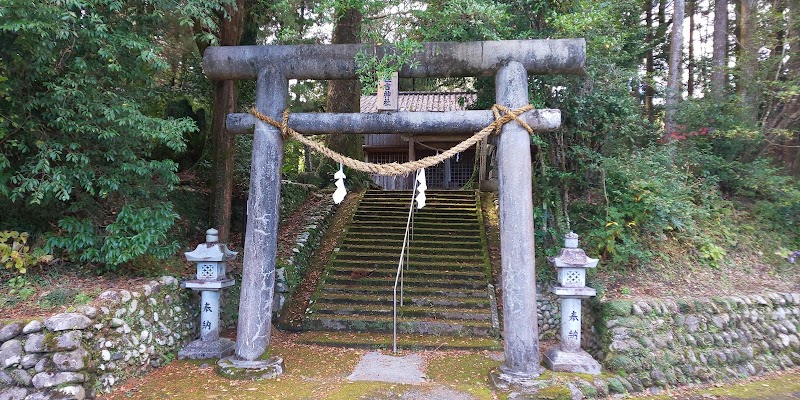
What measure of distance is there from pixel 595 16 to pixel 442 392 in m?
5.43

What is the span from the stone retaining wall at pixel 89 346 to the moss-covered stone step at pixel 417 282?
3.04 metres

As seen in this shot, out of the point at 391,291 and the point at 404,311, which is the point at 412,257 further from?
the point at 404,311

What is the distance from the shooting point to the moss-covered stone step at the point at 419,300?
7164 mm

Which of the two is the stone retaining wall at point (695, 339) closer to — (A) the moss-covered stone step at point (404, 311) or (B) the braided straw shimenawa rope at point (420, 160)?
(A) the moss-covered stone step at point (404, 311)

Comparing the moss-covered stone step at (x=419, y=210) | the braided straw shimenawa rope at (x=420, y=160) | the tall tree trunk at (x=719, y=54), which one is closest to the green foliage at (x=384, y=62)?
the braided straw shimenawa rope at (x=420, y=160)

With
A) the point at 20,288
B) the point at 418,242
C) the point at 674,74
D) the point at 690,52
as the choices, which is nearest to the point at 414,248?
the point at 418,242

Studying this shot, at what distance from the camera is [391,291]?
7551mm

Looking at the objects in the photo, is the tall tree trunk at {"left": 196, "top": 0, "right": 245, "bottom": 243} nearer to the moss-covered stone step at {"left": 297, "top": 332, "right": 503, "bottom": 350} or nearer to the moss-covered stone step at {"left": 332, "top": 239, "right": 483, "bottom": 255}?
the moss-covered stone step at {"left": 297, "top": 332, "right": 503, "bottom": 350}

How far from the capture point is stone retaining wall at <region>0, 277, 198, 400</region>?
3.94 m

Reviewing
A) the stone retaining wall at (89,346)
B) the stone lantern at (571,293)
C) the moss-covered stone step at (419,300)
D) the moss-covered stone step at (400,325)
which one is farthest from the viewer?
the moss-covered stone step at (419,300)

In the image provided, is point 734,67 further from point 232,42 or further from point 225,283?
point 225,283

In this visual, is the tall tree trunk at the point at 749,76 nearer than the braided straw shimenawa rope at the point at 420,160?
No

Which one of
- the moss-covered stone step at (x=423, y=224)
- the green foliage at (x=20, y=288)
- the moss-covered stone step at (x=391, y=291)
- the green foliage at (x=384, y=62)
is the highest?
the green foliage at (x=384, y=62)

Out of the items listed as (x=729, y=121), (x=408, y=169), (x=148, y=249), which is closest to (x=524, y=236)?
(x=408, y=169)
